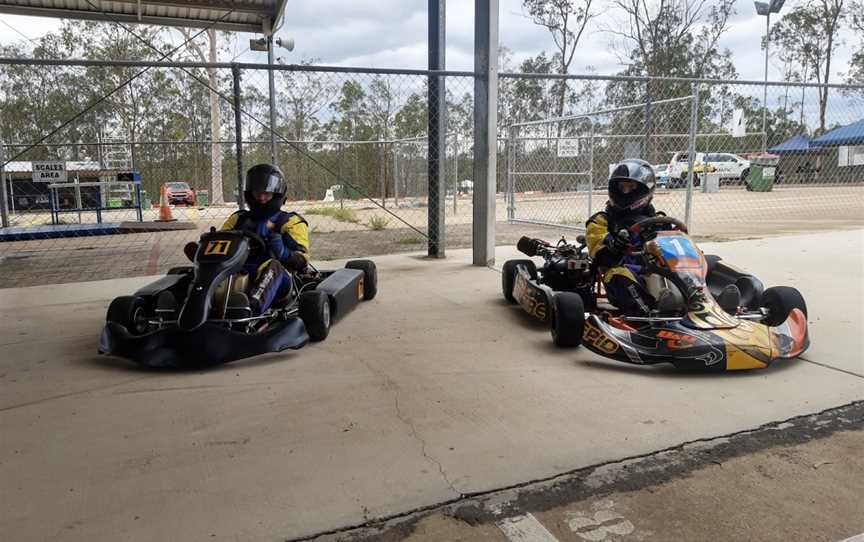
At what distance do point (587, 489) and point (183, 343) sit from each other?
2517 mm

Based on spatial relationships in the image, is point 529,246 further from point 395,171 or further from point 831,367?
point 395,171

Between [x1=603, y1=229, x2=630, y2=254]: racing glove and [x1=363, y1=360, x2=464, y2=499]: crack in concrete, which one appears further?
[x1=603, y1=229, x2=630, y2=254]: racing glove

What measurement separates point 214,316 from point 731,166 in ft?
86.1

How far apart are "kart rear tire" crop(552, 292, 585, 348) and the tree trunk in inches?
386

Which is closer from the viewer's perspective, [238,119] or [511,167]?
[238,119]

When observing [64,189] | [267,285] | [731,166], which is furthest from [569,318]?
[731,166]

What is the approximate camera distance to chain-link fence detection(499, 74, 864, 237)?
37.8ft

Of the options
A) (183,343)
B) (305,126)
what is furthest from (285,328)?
(305,126)

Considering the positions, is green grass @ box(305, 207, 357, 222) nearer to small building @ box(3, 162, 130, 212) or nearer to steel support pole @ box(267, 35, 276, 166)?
steel support pole @ box(267, 35, 276, 166)

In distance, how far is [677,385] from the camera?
142 inches

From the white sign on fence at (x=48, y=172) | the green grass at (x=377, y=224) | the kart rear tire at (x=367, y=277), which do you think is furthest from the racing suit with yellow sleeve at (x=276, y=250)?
the green grass at (x=377, y=224)

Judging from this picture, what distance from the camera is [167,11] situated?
10883mm

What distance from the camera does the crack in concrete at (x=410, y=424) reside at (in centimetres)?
256

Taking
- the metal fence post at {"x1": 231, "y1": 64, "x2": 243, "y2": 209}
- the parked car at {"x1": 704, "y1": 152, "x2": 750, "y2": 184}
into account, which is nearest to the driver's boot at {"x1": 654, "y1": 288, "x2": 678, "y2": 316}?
the metal fence post at {"x1": 231, "y1": 64, "x2": 243, "y2": 209}
